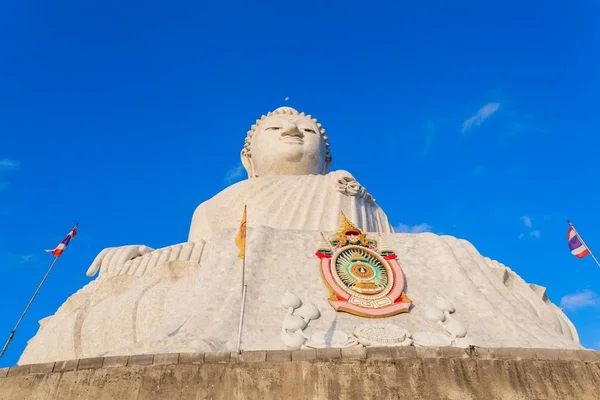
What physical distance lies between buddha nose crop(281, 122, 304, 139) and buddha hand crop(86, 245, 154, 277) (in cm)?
473

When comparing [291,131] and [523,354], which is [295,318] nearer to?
[523,354]

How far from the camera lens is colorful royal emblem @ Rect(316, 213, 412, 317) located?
24.3ft

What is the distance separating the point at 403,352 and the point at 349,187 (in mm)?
6497

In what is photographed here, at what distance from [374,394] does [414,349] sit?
0.57 metres

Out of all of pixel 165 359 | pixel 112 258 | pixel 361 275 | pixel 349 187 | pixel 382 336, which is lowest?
pixel 165 359

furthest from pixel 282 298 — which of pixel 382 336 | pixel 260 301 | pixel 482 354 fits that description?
pixel 482 354

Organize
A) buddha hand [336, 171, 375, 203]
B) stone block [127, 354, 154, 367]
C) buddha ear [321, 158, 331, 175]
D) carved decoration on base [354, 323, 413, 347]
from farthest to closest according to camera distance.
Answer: buddha ear [321, 158, 331, 175]
buddha hand [336, 171, 375, 203]
carved decoration on base [354, 323, 413, 347]
stone block [127, 354, 154, 367]

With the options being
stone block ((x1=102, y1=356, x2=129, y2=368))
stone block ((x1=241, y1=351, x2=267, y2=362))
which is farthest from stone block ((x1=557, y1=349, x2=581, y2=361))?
stone block ((x1=102, y1=356, x2=129, y2=368))

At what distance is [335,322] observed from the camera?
7098 millimetres

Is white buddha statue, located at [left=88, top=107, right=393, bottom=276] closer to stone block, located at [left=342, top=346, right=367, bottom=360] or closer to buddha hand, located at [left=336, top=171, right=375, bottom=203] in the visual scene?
buddha hand, located at [left=336, top=171, right=375, bottom=203]

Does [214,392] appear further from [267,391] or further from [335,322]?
[335,322]

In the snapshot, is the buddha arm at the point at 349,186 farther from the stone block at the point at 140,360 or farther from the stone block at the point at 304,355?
the stone block at the point at 140,360

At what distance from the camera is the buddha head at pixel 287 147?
13.1 m

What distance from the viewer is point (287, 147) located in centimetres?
1308
